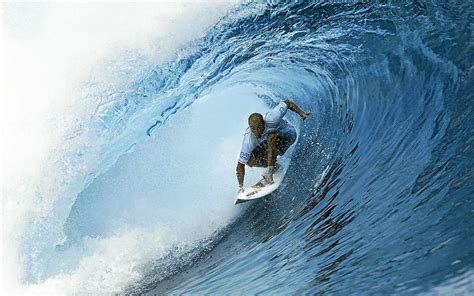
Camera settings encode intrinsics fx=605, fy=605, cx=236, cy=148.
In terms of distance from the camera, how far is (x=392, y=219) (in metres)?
5.19

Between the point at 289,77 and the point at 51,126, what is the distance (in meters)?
3.85

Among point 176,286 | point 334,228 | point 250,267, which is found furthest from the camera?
point 176,286

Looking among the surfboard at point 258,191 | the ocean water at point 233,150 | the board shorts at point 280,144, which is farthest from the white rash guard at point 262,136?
the ocean water at point 233,150

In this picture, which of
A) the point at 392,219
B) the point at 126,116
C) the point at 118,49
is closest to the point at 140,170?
the point at 126,116

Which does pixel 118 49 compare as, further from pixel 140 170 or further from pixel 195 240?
pixel 195 240

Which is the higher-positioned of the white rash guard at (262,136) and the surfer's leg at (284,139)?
the white rash guard at (262,136)

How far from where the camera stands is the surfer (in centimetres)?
712

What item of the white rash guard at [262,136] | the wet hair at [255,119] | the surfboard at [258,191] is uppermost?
the wet hair at [255,119]

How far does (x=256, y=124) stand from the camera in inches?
275

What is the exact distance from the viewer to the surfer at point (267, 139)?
23.4 ft

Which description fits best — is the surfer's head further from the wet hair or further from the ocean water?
the ocean water

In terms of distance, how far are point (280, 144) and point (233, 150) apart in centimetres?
216

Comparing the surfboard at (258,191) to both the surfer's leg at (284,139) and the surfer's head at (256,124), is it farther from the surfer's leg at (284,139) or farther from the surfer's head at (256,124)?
the surfer's head at (256,124)

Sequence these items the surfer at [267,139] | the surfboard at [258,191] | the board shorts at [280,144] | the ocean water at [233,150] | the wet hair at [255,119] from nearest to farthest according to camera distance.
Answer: the ocean water at [233,150] → the wet hair at [255,119] → the surfer at [267,139] → the board shorts at [280,144] → the surfboard at [258,191]
